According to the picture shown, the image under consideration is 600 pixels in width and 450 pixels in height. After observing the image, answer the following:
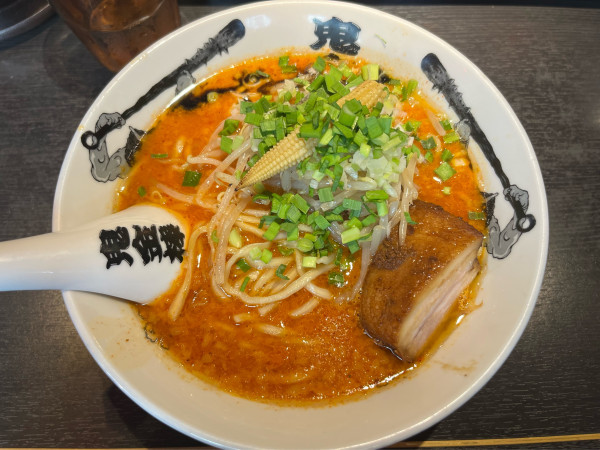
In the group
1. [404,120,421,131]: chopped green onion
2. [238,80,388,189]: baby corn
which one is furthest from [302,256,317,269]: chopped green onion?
[404,120,421,131]: chopped green onion

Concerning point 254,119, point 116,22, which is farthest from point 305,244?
point 116,22

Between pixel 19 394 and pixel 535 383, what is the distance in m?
2.28

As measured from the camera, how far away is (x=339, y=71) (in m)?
1.94

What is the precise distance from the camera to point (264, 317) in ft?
5.87

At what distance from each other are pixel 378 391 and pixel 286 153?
970 millimetres

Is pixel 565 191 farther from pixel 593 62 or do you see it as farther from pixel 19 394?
pixel 19 394

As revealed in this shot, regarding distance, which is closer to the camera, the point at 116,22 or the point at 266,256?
the point at 266,256

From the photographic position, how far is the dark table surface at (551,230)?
6.00 feet

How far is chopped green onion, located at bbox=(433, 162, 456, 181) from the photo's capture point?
196cm

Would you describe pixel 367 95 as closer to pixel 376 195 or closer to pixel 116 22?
pixel 376 195

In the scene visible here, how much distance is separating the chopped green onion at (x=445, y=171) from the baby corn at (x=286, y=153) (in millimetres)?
467

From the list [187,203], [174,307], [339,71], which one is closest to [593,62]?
[339,71]

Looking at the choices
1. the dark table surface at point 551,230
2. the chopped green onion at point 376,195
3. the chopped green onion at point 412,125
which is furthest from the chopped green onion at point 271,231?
the dark table surface at point 551,230

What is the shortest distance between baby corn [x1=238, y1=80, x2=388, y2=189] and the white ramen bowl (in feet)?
1.71
